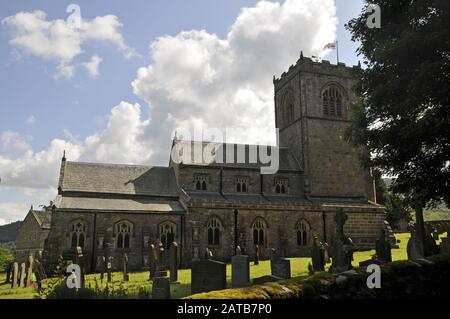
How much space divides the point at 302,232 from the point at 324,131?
34.9 feet

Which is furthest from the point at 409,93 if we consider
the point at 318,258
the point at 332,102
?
the point at 332,102

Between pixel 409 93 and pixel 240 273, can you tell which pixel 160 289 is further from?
pixel 409 93

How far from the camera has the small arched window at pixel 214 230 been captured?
95.5ft

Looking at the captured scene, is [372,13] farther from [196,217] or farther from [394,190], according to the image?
[196,217]

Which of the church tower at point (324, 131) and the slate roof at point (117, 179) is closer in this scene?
the slate roof at point (117, 179)

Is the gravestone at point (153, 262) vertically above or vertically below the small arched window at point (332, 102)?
below

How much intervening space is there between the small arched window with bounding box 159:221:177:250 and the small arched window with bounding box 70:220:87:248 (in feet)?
17.8

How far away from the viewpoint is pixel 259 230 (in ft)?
99.7

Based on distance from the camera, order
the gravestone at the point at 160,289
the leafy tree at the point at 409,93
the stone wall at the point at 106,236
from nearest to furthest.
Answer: the gravestone at the point at 160,289 < the leafy tree at the point at 409,93 < the stone wall at the point at 106,236

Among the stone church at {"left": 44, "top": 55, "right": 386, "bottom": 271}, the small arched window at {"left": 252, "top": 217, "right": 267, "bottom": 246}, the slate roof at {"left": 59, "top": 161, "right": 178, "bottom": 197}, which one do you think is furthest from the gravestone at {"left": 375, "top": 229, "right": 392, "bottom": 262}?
the slate roof at {"left": 59, "top": 161, "right": 178, "bottom": 197}

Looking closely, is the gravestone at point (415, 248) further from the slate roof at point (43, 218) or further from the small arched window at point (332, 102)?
the slate roof at point (43, 218)

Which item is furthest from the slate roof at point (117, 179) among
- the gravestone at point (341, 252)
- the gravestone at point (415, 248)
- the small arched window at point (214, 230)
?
the gravestone at point (415, 248)

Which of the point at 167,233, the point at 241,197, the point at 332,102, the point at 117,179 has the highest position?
the point at 332,102

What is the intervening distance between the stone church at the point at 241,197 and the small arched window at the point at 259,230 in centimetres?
8
